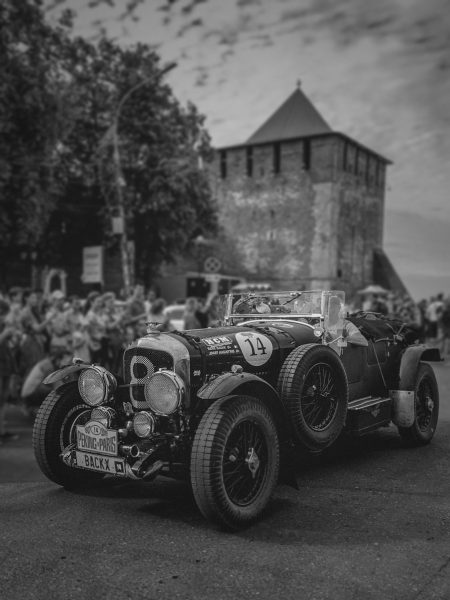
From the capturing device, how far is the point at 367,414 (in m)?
6.03

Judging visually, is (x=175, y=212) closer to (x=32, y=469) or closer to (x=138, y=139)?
(x=138, y=139)

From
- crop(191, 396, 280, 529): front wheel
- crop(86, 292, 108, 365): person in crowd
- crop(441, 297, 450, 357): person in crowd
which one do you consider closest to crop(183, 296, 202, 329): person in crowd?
crop(86, 292, 108, 365): person in crowd

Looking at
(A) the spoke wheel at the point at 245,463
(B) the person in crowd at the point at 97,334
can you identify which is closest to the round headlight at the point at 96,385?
(A) the spoke wheel at the point at 245,463

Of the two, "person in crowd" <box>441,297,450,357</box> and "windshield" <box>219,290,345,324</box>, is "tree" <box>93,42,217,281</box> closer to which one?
"person in crowd" <box>441,297,450,357</box>

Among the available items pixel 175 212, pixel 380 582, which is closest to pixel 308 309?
pixel 380 582

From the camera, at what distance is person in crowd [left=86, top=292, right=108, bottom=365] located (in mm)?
11070

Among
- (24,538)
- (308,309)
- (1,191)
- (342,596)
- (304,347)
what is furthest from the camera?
(1,191)

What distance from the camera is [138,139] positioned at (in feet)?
99.6

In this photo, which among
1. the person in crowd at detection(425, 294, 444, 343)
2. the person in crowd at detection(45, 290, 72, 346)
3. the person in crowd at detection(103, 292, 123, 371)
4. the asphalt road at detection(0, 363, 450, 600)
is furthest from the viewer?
the person in crowd at detection(425, 294, 444, 343)

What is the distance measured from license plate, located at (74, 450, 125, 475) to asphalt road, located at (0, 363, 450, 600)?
36cm

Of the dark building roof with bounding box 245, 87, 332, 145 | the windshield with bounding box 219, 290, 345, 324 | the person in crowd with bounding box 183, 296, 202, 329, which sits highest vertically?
the dark building roof with bounding box 245, 87, 332, 145

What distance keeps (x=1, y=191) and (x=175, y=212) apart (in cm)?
956

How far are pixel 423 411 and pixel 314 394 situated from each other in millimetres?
2226

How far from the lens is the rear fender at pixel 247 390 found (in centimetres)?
434
